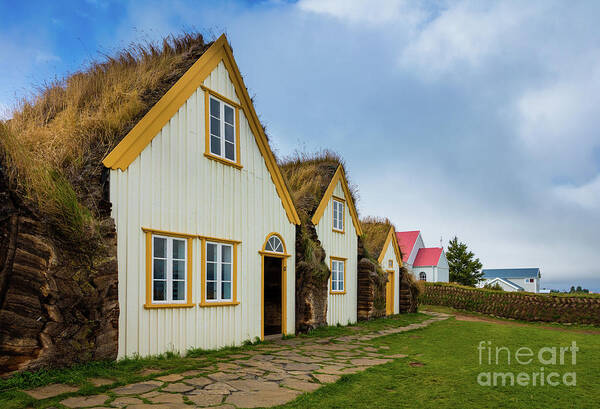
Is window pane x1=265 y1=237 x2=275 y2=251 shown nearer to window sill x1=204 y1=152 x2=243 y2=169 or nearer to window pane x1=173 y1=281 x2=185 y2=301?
window sill x1=204 y1=152 x2=243 y2=169

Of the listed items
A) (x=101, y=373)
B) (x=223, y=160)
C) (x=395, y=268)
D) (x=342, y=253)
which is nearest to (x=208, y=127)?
(x=223, y=160)

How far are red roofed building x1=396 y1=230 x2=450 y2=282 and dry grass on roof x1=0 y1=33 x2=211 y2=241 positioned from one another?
127 feet

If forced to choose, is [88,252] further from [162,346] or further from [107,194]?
[162,346]

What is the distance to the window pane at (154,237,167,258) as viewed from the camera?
9062 millimetres

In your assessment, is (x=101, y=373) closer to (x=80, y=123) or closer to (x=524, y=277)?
(x=80, y=123)

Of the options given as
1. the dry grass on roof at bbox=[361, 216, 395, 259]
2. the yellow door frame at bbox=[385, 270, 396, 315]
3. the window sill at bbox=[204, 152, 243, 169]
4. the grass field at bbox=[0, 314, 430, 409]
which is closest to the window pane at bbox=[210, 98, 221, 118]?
the window sill at bbox=[204, 152, 243, 169]

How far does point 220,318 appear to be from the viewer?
10.5 meters

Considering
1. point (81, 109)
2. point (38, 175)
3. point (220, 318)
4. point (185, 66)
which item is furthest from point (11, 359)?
point (185, 66)

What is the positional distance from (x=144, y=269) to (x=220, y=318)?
8.35ft

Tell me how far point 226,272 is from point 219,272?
327mm

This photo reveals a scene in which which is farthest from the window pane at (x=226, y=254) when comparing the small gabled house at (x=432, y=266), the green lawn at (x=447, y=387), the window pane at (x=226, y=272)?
the small gabled house at (x=432, y=266)

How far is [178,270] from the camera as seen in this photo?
955 cm

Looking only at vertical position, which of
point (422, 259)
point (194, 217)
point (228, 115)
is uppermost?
point (228, 115)

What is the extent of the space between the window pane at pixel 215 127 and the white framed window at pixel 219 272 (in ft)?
8.32
